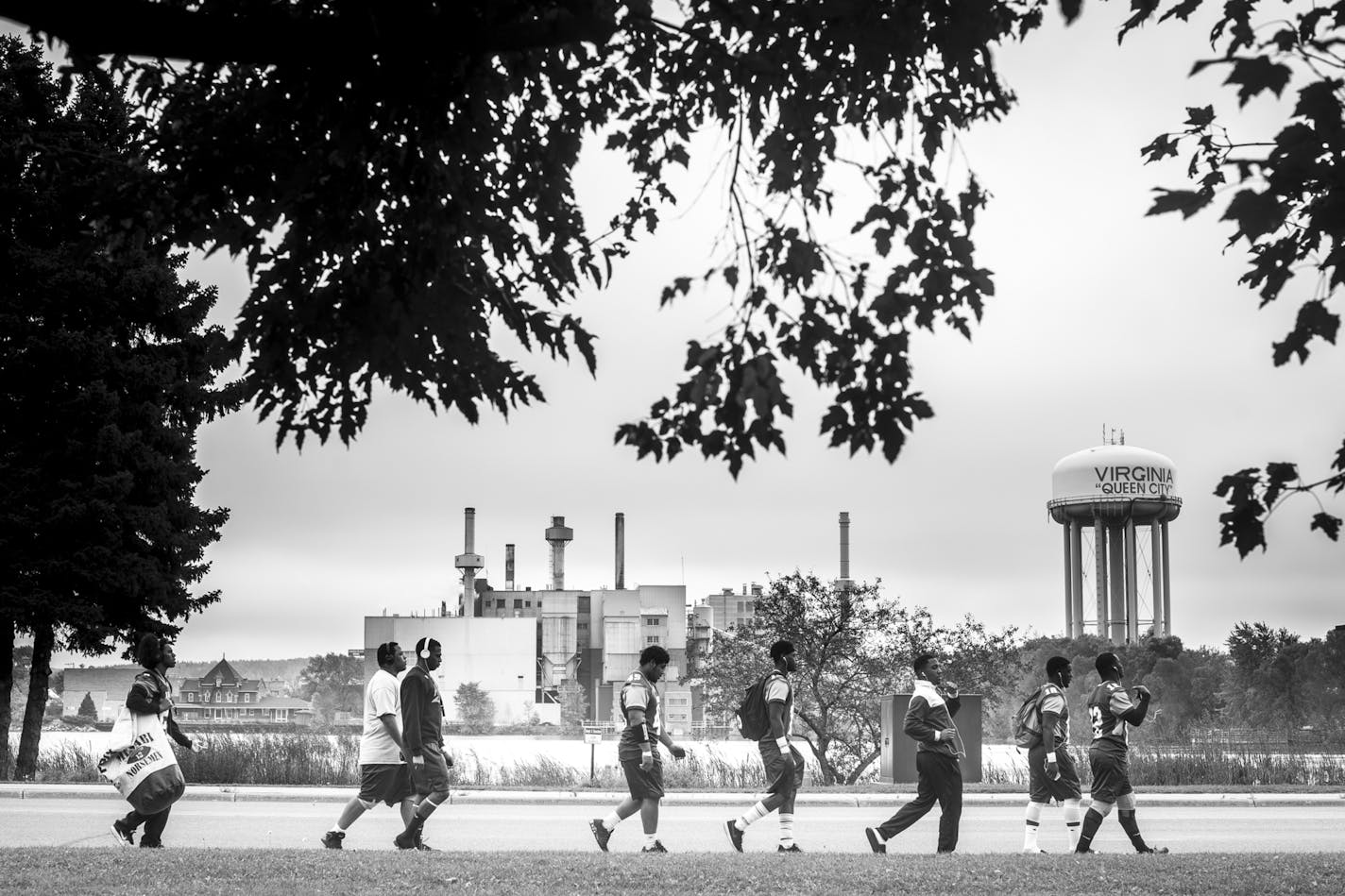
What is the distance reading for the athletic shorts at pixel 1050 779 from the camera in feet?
42.9

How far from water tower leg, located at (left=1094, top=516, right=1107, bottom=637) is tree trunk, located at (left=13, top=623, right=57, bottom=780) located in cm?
6076

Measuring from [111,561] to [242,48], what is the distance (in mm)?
21625

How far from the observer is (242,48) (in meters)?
4.95

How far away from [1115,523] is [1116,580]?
4080mm

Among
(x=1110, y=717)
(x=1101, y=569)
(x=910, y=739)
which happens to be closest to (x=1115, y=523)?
(x=1101, y=569)

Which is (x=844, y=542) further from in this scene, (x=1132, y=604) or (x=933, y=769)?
(x=933, y=769)

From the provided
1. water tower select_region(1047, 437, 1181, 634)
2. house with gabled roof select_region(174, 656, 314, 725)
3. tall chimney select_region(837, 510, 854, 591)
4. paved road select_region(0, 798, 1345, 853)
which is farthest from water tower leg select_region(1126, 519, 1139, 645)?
house with gabled roof select_region(174, 656, 314, 725)

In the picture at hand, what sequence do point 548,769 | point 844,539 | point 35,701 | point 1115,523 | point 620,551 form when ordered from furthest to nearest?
1. point 620,551
2. point 844,539
3. point 1115,523
4. point 35,701
5. point 548,769

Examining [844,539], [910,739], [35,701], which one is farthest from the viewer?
[844,539]

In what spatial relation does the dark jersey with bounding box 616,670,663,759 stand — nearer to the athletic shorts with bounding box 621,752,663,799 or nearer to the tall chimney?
the athletic shorts with bounding box 621,752,663,799

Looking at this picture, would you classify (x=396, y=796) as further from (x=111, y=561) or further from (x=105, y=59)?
(x=111, y=561)

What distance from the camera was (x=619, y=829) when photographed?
16.6 m

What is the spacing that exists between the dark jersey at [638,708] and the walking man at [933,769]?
6.54 ft

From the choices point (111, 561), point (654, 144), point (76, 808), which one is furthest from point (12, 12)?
point (111, 561)
